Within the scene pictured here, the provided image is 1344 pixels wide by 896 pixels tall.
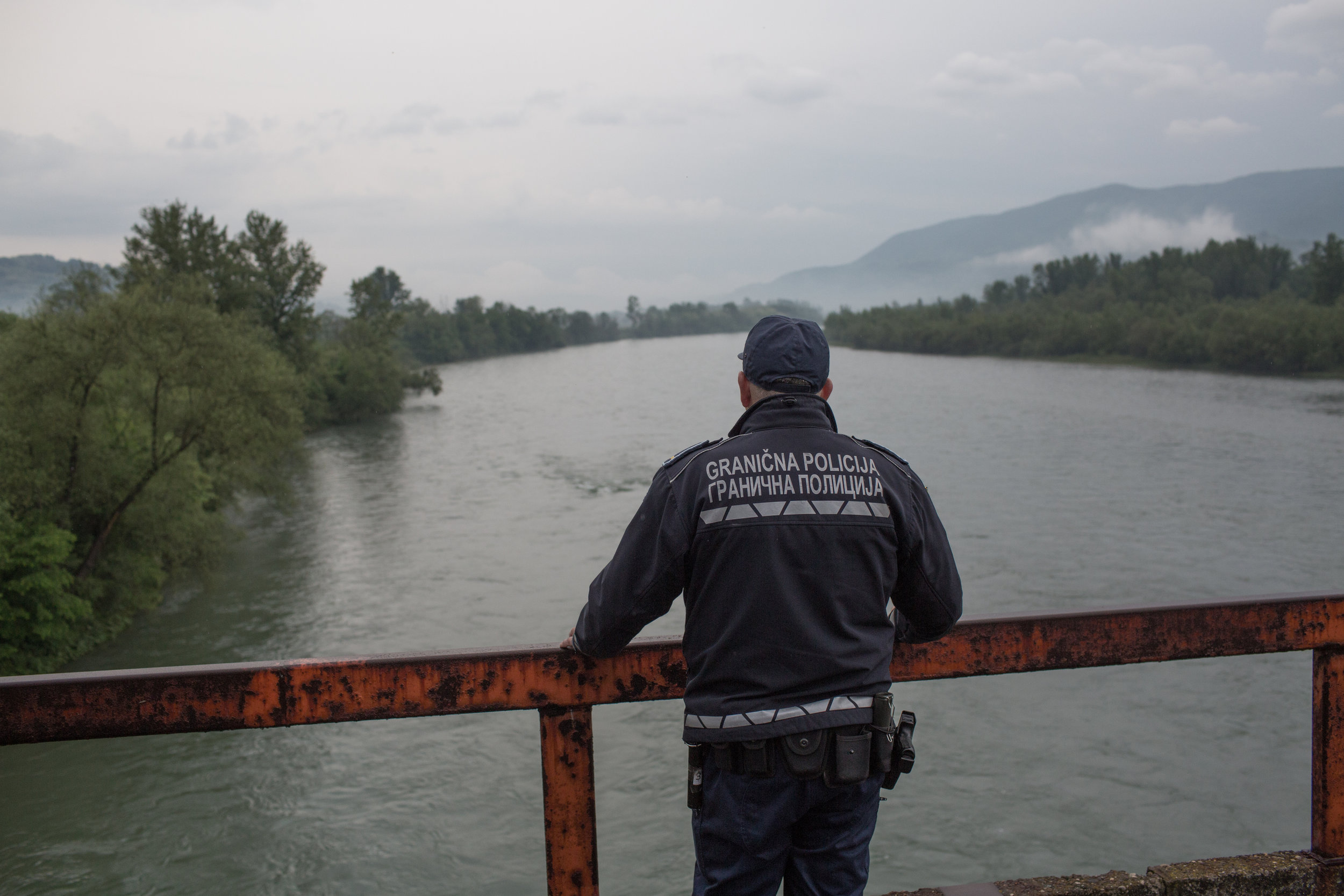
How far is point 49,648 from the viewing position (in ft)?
71.1

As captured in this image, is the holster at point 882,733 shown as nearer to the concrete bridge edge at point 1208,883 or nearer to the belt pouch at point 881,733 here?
the belt pouch at point 881,733

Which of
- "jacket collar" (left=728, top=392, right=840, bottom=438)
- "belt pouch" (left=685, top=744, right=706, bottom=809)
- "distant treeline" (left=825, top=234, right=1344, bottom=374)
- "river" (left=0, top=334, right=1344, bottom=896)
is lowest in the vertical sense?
"river" (left=0, top=334, right=1344, bottom=896)

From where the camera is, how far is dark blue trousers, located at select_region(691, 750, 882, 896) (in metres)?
2.30

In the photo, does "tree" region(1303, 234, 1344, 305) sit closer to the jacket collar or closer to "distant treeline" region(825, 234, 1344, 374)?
"distant treeline" region(825, 234, 1344, 374)

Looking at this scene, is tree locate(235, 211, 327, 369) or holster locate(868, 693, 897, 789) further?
tree locate(235, 211, 327, 369)

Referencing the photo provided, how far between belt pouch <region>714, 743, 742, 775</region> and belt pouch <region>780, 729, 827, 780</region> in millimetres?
107

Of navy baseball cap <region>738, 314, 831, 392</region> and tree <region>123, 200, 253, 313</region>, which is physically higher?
tree <region>123, 200, 253, 313</region>

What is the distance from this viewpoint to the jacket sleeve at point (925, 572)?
235 cm

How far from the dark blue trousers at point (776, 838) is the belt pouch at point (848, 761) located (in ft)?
0.20

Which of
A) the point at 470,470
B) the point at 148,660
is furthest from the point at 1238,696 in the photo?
the point at 470,470

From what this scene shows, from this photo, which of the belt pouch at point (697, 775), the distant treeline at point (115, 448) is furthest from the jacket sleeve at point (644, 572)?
the distant treeline at point (115, 448)

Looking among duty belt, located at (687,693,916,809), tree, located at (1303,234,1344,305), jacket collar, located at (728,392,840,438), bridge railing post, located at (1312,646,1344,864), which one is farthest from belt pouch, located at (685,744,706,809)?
tree, located at (1303,234,1344,305)

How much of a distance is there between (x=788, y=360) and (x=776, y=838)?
1.10 meters

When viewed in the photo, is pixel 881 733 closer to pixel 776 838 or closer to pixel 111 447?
pixel 776 838
